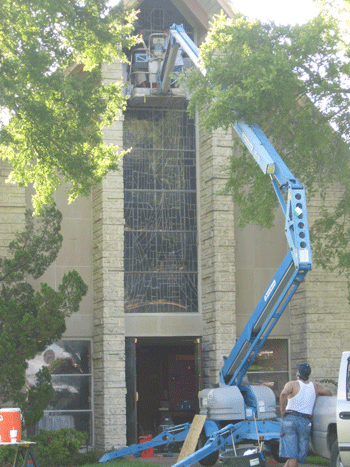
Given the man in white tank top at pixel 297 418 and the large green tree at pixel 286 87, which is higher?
the large green tree at pixel 286 87

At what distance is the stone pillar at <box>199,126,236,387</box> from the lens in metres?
19.5

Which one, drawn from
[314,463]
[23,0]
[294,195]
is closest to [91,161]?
[23,0]

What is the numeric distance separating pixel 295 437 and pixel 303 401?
506 millimetres

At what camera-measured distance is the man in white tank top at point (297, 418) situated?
414 inches

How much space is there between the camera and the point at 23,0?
44.5 feet

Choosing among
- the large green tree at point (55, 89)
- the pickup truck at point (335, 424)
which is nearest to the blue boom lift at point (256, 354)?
the pickup truck at point (335, 424)

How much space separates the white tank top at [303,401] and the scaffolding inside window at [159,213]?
387 inches

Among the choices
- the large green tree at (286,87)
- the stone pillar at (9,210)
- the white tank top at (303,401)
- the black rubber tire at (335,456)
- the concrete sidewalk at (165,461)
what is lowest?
the concrete sidewalk at (165,461)

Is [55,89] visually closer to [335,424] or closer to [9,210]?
[9,210]

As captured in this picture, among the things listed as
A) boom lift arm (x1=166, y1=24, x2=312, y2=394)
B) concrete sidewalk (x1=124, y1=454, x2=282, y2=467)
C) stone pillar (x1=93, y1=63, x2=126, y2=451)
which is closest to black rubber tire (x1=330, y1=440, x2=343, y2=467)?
boom lift arm (x1=166, y1=24, x2=312, y2=394)

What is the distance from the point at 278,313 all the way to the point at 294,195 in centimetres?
213

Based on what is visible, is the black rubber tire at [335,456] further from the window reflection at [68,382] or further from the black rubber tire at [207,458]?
the window reflection at [68,382]

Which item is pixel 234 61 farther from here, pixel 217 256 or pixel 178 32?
pixel 217 256

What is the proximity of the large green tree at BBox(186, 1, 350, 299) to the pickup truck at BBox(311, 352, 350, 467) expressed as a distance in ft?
17.5
